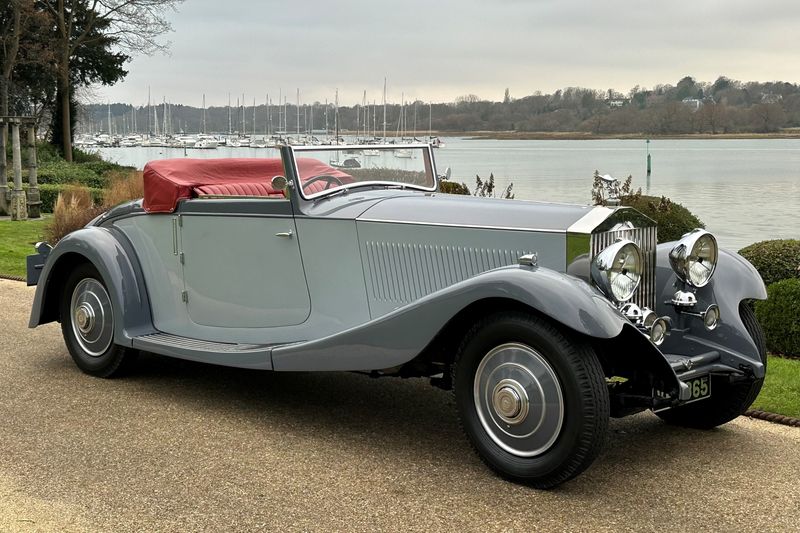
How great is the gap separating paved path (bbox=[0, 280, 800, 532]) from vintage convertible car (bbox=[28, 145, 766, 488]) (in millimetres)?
278

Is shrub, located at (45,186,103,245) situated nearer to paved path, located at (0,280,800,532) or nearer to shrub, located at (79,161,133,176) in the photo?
paved path, located at (0,280,800,532)

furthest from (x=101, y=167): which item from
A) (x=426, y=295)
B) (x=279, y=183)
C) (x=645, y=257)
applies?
(x=645, y=257)

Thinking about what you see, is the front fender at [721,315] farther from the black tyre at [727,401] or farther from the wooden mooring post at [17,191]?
the wooden mooring post at [17,191]

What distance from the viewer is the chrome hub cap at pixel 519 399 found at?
4.13 meters

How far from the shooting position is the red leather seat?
6012 millimetres

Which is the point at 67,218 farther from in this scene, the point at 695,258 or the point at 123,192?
the point at 695,258

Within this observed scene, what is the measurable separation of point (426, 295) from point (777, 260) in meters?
5.76

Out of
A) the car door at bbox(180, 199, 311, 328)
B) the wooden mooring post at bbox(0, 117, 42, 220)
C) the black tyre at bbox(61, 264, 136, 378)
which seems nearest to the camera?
the car door at bbox(180, 199, 311, 328)

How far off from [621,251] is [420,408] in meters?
1.80

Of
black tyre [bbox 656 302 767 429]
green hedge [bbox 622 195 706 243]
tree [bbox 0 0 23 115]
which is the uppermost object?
tree [bbox 0 0 23 115]

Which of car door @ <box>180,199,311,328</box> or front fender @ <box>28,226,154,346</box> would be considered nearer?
car door @ <box>180,199,311,328</box>

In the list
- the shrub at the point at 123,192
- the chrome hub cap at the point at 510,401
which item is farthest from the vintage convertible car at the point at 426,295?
the shrub at the point at 123,192

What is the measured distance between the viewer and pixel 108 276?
20.1 feet

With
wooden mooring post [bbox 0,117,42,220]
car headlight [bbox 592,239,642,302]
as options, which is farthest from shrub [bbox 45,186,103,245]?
car headlight [bbox 592,239,642,302]
